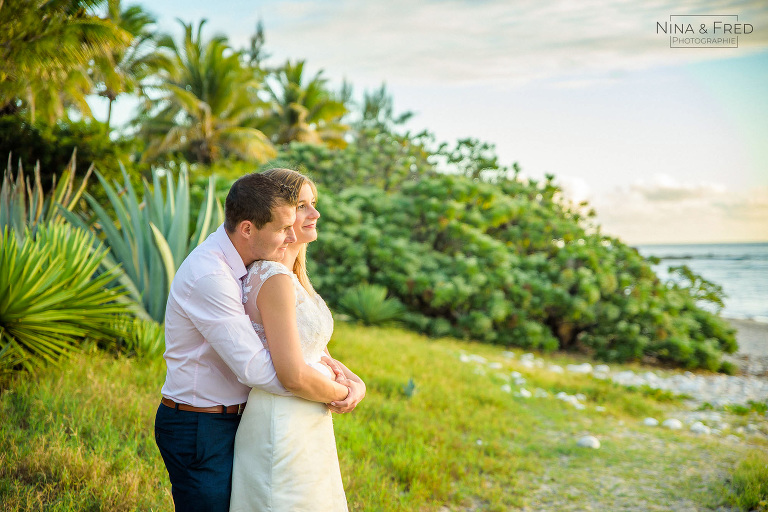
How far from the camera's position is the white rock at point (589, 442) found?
522 centimetres

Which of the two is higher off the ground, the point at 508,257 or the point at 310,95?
the point at 310,95

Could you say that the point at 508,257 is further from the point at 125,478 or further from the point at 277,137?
the point at 277,137

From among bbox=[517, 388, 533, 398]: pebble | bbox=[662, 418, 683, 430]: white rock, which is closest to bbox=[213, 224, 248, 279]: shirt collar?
bbox=[517, 388, 533, 398]: pebble

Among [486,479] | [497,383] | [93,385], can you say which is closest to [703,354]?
[497,383]

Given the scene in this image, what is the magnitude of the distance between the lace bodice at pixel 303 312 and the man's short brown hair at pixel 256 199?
0.53ft

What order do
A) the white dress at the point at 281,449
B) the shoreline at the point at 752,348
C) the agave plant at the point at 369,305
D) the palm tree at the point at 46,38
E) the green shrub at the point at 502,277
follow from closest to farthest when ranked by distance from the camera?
the white dress at the point at 281,449, the palm tree at the point at 46,38, the agave plant at the point at 369,305, the green shrub at the point at 502,277, the shoreline at the point at 752,348

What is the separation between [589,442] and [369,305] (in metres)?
5.66

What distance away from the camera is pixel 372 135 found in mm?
13516

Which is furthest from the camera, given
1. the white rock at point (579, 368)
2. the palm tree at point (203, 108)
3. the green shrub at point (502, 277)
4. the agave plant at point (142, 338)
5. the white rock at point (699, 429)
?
the palm tree at point (203, 108)

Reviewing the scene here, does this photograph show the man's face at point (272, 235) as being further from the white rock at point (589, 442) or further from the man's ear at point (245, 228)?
the white rock at point (589, 442)

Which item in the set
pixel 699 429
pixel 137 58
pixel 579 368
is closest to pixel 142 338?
pixel 699 429

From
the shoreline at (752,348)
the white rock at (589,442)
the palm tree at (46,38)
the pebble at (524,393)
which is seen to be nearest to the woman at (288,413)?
the white rock at (589,442)

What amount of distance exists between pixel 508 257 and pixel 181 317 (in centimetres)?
969

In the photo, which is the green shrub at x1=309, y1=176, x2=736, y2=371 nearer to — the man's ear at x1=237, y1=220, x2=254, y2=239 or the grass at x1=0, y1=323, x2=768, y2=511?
the grass at x1=0, y1=323, x2=768, y2=511
